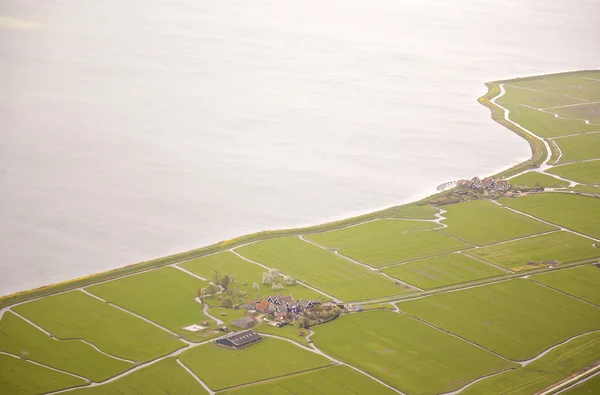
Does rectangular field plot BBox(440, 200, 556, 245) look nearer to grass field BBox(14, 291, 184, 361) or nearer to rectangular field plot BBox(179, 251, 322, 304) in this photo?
rectangular field plot BBox(179, 251, 322, 304)

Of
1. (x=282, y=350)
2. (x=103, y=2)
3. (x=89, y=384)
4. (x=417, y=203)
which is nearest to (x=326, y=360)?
(x=282, y=350)

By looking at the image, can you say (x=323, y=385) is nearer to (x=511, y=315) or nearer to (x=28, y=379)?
(x=511, y=315)

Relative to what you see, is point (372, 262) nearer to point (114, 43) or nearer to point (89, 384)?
point (89, 384)

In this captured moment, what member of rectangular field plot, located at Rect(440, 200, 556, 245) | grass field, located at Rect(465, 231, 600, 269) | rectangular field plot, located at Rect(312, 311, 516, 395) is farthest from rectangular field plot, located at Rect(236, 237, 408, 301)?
rectangular field plot, located at Rect(440, 200, 556, 245)

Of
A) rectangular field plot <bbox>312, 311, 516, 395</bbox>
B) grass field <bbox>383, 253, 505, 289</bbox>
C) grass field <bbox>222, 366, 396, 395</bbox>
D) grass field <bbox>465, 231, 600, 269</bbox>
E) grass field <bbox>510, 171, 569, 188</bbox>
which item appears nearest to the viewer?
grass field <bbox>222, 366, 396, 395</bbox>

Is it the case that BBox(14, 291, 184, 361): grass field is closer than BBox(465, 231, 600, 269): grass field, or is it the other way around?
BBox(14, 291, 184, 361): grass field
